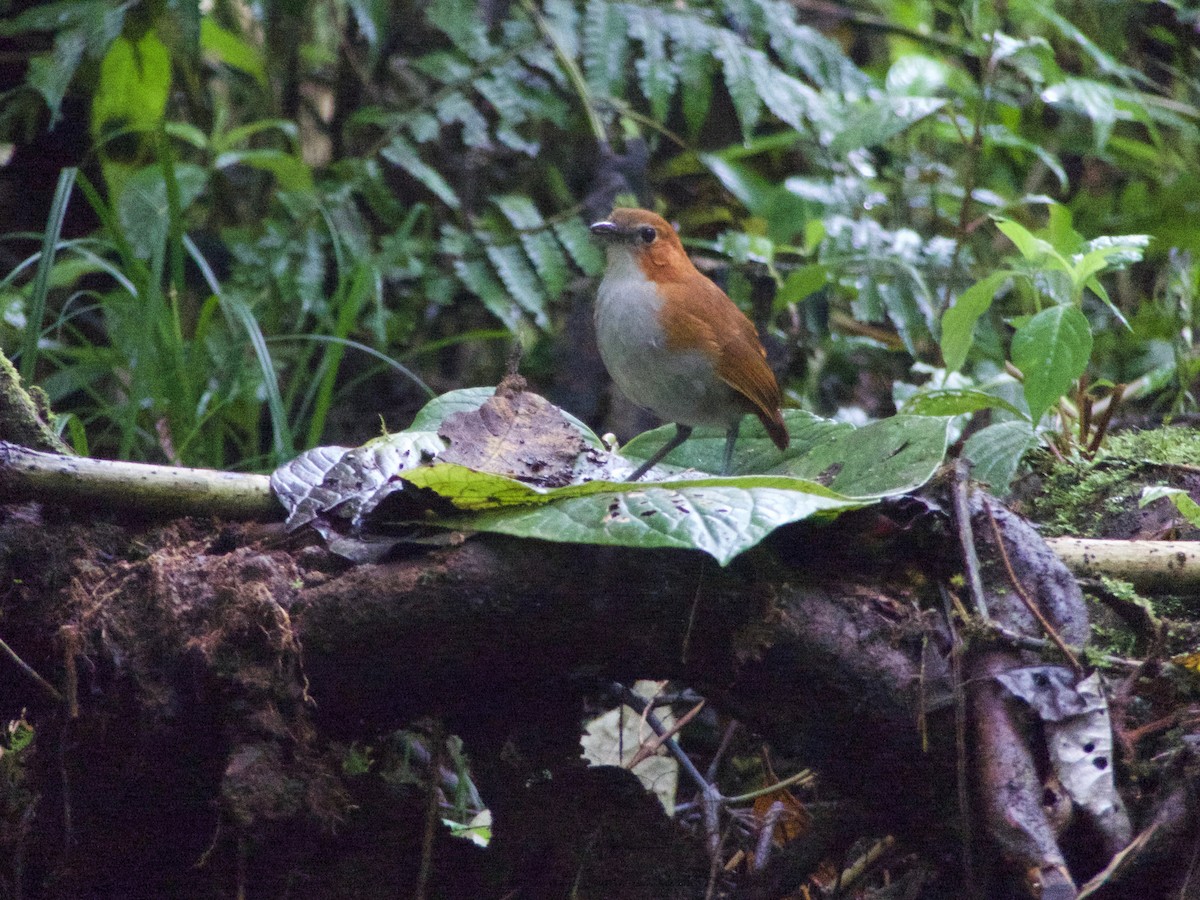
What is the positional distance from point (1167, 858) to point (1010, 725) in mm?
303

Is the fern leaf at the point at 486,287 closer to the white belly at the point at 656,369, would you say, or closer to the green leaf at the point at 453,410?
the white belly at the point at 656,369

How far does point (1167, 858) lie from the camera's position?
5.50 ft

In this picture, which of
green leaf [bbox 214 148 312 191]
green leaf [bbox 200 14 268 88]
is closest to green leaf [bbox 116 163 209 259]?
green leaf [bbox 214 148 312 191]

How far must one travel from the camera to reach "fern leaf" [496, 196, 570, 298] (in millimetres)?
3973

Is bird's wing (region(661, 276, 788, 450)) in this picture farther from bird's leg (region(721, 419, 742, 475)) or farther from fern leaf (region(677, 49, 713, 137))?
fern leaf (region(677, 49, 713, 137))

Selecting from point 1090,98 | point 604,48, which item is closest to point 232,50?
point 604,48

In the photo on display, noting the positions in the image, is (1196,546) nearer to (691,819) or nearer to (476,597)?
(691,819)

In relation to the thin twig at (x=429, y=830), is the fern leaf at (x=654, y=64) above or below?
above

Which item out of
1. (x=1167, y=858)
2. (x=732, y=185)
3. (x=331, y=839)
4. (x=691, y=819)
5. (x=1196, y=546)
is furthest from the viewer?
(x=732, y=185)

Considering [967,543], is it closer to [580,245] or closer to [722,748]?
[722,748]

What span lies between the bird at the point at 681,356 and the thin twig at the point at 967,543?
747mm

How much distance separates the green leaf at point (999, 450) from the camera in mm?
2395

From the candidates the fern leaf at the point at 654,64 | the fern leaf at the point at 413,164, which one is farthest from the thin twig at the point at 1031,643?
the fern leaf at the point at 413,164

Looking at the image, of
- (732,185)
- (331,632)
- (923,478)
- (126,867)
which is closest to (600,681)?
(331,632)
